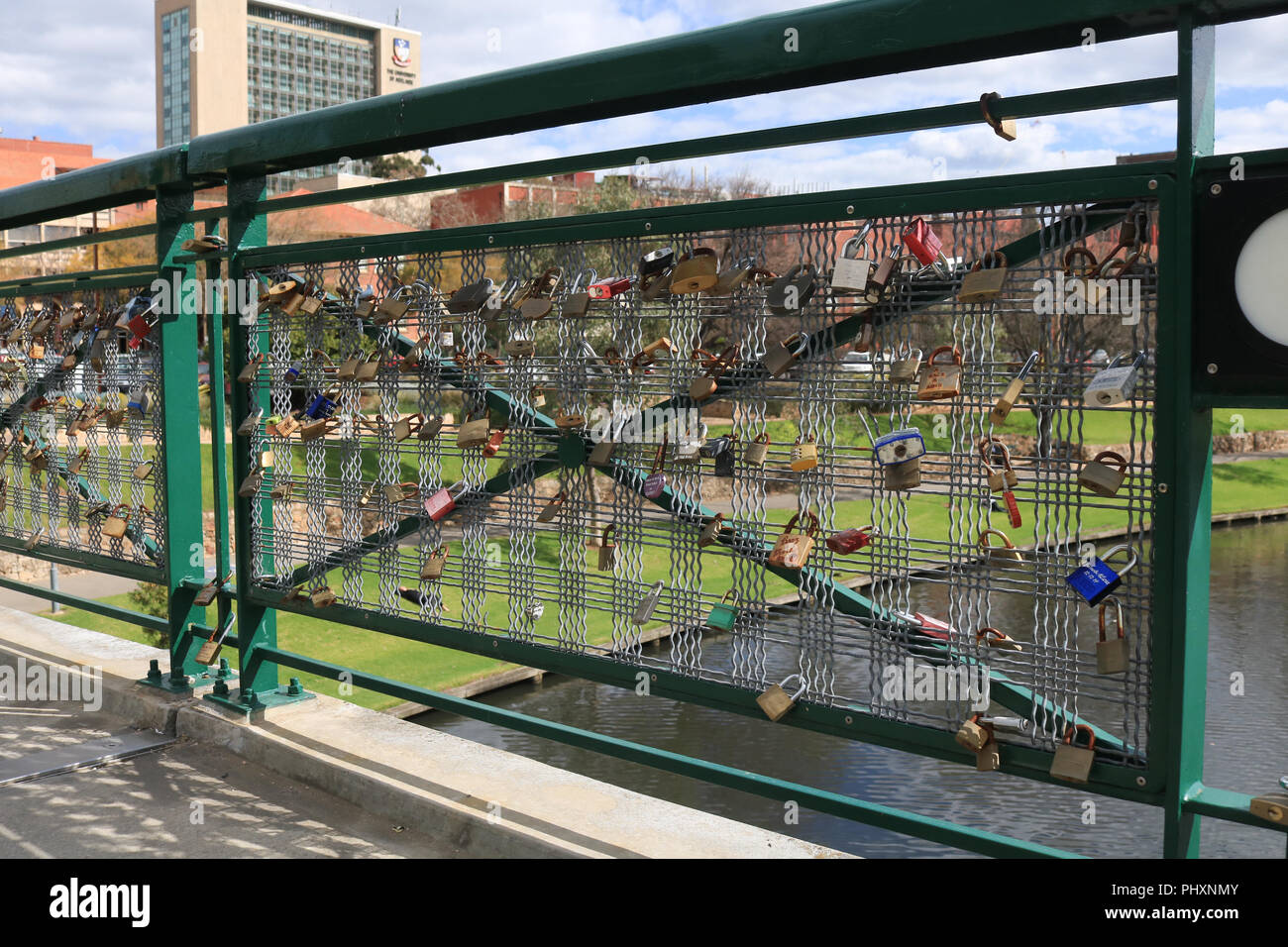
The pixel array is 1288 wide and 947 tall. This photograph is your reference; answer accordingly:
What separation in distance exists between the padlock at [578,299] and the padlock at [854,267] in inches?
32.6

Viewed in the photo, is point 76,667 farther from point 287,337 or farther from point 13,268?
point 13,268

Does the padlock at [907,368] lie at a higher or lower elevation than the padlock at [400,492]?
higher

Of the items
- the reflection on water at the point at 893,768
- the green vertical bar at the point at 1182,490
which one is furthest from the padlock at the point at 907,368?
the reflection on water at the point at 893,768

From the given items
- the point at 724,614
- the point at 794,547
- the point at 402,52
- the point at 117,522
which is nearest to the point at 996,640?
the point at 794,547

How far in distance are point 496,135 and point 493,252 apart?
1.37 feet

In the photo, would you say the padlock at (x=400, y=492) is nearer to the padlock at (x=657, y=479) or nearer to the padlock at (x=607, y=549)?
the padlock at (x=607, y=549)

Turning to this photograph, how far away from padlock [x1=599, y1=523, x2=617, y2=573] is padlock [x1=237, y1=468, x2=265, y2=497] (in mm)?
1944

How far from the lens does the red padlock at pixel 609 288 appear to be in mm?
3303

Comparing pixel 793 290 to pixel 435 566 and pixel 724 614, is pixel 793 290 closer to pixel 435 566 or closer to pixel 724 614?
pixel 724 614

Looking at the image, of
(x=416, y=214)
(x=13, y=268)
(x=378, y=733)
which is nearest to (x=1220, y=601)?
(x=378, y=733)

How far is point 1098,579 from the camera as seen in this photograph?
8.06 ft

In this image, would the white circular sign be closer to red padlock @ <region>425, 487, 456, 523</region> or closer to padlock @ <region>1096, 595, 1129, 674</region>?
padlock @ <region>1096, 595, 1129, 674</region>

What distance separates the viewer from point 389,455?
4148mm

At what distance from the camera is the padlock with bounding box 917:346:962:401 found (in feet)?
8.65
